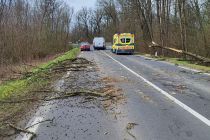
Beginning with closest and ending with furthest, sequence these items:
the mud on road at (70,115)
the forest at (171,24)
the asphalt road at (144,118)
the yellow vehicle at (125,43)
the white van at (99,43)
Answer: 1. the asphalt road at (144,118)
2. the mud on road at (70,115)
3. the forest at (171,24)
4. the yellow vehicle at (125,43)
5. the white van at (99,43)

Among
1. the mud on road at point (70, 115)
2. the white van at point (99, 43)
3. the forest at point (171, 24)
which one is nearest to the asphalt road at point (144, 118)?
the mud on road at point (70, 115)

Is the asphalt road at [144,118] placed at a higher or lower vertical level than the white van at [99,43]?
lower

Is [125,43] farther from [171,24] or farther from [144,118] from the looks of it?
[144,118]

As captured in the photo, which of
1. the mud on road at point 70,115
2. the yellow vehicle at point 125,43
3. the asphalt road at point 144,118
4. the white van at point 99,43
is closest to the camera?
the asphalt road at point 144,118

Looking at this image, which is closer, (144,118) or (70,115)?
(144,118)

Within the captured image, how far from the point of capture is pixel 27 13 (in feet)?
140

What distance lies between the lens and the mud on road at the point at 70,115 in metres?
7.20

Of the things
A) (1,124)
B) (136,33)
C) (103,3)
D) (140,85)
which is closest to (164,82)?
(140,85)

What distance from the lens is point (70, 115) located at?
897 centimetres

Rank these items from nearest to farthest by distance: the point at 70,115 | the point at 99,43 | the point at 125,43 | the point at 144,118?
the point at 144,118, the point at 70,115, the point at 125,43, the point at 99,43

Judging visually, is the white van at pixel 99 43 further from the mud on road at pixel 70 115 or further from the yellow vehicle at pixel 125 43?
the mud on road at pixel 70 115

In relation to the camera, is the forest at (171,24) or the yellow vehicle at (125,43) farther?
the yellow vehicle at (125,43)

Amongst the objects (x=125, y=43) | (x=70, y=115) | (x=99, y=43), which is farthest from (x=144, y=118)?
(x=99, y=43)

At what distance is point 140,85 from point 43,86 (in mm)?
3687
